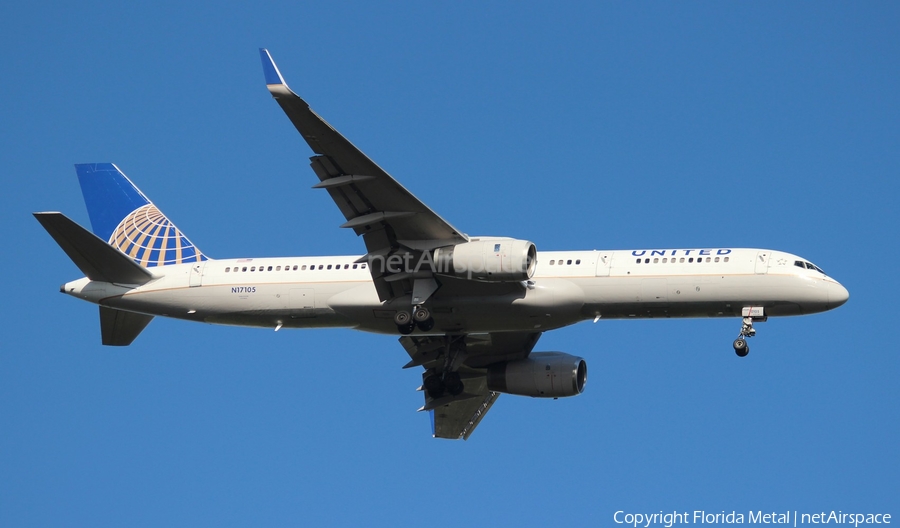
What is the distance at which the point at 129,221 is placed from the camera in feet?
169

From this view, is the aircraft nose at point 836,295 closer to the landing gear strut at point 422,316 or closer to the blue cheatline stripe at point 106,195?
the landing gear strut at point 422,316

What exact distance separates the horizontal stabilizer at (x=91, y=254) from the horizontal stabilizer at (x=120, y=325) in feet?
6.01

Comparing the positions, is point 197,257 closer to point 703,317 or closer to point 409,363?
point 409,363

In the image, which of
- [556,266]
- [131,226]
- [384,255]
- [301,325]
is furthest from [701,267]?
[131,226]

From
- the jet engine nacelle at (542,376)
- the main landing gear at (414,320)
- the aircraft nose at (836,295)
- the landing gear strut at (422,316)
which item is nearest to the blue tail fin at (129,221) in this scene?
the main landing gear at (414,320)

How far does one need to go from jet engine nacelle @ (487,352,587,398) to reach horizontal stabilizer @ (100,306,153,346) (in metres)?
14.2

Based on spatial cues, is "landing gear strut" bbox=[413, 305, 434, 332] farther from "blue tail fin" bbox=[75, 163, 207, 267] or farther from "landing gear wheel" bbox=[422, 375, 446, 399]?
"blue tail fin" bbox=[75, 163, 207, 267]

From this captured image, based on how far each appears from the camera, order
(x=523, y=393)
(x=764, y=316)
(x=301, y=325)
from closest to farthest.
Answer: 1. (x=764, y=316)
2. (x=301, y=325)
3. (x=523, y=393)

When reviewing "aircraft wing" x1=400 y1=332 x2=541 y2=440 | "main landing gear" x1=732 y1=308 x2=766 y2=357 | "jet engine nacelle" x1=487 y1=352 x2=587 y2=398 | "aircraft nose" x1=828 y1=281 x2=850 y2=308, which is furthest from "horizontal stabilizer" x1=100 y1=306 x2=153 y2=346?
"aircraft nose" x1=828 y1=281 x2=850 y2=308

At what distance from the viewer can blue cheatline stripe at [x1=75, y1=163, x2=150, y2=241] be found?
51.9 meters

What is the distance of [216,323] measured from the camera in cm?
4738

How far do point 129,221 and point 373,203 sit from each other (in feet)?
47.1

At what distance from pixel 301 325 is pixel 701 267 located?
15.0m

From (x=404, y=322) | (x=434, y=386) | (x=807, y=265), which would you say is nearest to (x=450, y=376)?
(x=434, y=386)
